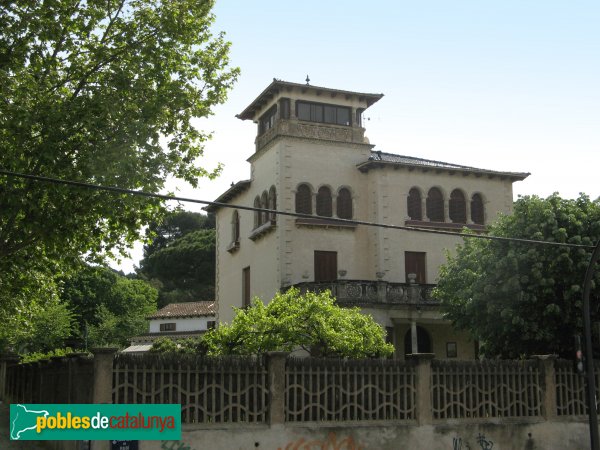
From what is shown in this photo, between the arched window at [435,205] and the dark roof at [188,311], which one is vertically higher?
the arched window at [435,205]

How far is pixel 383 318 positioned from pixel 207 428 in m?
18.1

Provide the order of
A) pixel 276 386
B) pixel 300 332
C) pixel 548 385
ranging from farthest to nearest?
1. pixel 300 332
2. pixel 548 385
3. pixel 276 386

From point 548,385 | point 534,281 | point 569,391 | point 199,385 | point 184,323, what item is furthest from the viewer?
point 184,323

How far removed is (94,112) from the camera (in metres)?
18.6

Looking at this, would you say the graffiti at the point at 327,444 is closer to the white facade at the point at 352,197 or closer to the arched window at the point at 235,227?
the white facade at the point at 352,197

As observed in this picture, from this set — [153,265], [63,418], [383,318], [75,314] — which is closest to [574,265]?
[383,318]

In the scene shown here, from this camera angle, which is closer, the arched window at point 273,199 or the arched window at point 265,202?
the arched window at point 273,199

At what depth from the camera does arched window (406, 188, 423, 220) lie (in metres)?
38.1

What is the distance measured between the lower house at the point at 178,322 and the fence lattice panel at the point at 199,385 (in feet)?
164

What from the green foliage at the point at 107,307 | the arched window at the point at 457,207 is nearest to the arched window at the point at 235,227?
the arched window at the point at 457,207

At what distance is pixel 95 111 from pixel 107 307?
58.5 m

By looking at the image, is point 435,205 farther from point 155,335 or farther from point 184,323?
point 155,335

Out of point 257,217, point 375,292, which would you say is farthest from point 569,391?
point 257,217

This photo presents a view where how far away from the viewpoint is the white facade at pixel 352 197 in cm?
3647
